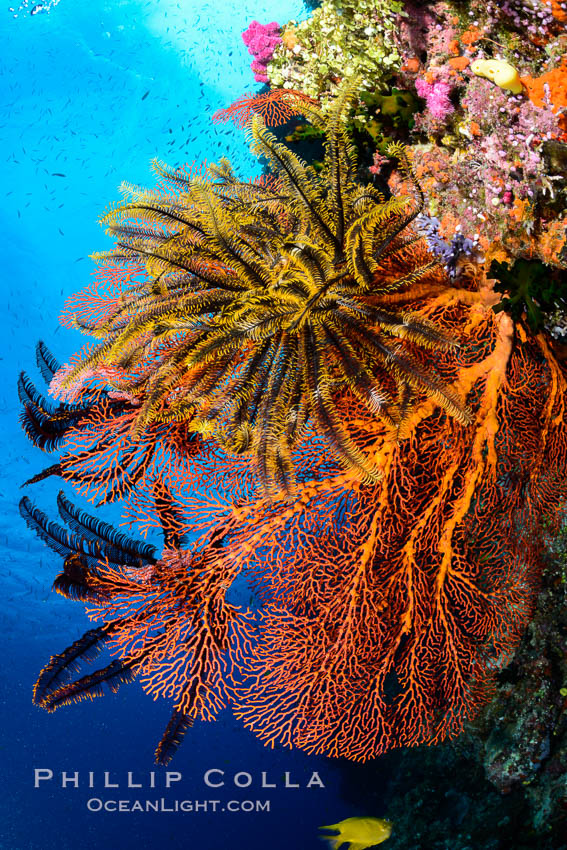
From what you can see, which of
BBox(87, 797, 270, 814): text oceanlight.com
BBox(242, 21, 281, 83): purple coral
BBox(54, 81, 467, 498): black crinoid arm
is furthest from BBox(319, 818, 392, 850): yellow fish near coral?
BBox(87, 797, 270, 814): text oceanlight.com

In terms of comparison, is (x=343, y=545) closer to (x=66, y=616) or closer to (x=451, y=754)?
(x=451, y=754)

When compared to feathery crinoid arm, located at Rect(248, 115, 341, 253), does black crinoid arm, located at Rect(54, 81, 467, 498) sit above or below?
below

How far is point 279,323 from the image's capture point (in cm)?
267

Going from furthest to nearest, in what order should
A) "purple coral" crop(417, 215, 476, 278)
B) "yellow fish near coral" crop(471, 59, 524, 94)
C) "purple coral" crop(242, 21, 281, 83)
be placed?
"purple coral" crop(242, 21, 281, 83) → "purple coral" crop(417, 215, 476, 278) → "yellow fish near coral" crop(471, 59, 524, 94)

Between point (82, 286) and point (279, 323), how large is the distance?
8865mm

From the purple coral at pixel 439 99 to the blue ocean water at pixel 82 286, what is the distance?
3.46 m

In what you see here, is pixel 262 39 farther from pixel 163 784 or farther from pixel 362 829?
pixel 163 784

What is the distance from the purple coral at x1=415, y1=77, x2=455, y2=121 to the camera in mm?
3635

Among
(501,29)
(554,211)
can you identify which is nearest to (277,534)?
(554,211)

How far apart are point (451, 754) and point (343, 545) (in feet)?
19.7

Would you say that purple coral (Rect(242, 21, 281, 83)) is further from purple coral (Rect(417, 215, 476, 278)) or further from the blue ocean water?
purple coral (Rect(417, 215, 476, 278))

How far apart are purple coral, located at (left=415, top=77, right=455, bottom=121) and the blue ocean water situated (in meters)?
3.46

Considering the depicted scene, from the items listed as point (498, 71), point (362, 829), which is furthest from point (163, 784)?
point (498, 71)

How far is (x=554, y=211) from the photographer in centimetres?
311
